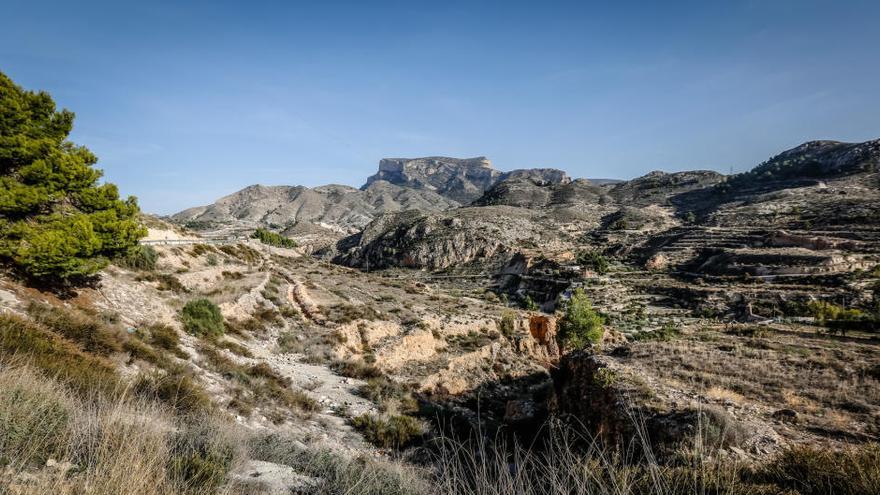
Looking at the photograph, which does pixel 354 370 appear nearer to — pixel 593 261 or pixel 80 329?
pixel 80 329

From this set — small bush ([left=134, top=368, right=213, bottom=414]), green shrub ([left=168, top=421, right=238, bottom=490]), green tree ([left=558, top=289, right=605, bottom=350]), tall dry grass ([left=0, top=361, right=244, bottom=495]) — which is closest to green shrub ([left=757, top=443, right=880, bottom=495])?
green shrub ([left=168, top=421, right=238, bottom=490])

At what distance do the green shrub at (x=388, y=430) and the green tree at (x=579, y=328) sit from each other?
20.8m

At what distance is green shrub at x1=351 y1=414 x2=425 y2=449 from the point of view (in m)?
10.5

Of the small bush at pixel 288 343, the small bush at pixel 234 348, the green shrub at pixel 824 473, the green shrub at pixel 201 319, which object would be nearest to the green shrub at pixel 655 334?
the small bush at pixel 288 343

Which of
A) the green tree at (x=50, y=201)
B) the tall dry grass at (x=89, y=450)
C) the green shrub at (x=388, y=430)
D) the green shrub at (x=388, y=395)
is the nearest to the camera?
the tall dry grass at (x=89, y=450)

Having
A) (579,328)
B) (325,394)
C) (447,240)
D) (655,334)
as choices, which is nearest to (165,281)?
(325,394)

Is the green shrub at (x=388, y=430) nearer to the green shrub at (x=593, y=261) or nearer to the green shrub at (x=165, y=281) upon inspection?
the green shrub at (x=165, y=281)

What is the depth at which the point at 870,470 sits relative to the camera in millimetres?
3865

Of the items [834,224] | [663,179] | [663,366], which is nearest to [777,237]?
[834,224]

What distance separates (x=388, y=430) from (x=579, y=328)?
22.9 m

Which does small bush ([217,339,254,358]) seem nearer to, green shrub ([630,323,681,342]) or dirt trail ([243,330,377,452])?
dirt trail ([243,330,377,452])

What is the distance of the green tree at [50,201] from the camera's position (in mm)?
10031

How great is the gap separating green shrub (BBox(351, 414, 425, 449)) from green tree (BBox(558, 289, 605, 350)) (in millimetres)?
20801

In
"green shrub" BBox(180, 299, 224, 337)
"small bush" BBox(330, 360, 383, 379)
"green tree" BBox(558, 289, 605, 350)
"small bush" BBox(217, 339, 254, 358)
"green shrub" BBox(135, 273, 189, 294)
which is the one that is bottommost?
"green tree" BBox(558, 289, 605, 350)
